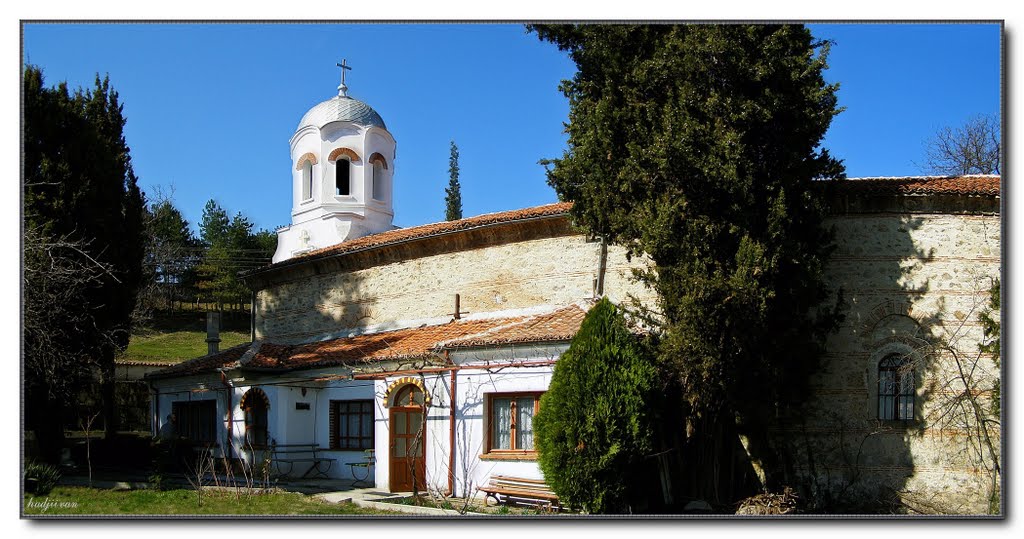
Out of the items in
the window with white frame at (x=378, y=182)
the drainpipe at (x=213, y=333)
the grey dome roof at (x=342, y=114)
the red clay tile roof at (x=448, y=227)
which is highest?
the grey dome roof at (x=342, y=114)

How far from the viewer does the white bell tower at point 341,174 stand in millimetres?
23109

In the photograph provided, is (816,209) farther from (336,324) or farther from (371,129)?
(371,129)

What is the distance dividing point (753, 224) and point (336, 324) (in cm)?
1051

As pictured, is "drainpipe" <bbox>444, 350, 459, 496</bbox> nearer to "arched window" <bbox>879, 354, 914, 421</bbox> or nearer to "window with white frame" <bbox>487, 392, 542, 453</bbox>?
"window with white frame" <bbox>487, 392, 542, 453</bbox>

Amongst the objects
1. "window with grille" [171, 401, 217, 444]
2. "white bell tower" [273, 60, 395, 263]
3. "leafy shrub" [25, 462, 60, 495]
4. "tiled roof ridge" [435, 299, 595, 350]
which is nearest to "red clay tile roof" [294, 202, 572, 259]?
→ "tiled roof ridge" [435, 299, 595, 350]

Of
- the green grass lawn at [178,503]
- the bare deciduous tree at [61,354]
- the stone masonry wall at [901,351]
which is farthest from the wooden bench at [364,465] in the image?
the stone masonry wall at [901,351]

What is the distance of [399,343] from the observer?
1648 centimetres

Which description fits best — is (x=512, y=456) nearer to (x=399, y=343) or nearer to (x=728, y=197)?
(x=399, y=343)

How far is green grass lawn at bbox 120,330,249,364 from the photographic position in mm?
33250

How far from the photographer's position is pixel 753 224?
11891 millimetres

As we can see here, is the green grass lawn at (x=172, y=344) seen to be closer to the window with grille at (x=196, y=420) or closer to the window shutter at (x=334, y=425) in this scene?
the window with grille at (x=196, y=420)

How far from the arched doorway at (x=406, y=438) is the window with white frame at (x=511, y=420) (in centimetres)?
131

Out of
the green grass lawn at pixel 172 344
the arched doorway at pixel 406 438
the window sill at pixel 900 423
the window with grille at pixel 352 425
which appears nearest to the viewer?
the window sill at pixel 900 423

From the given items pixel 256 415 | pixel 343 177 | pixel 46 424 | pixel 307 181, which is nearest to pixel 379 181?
pixel 343 177
